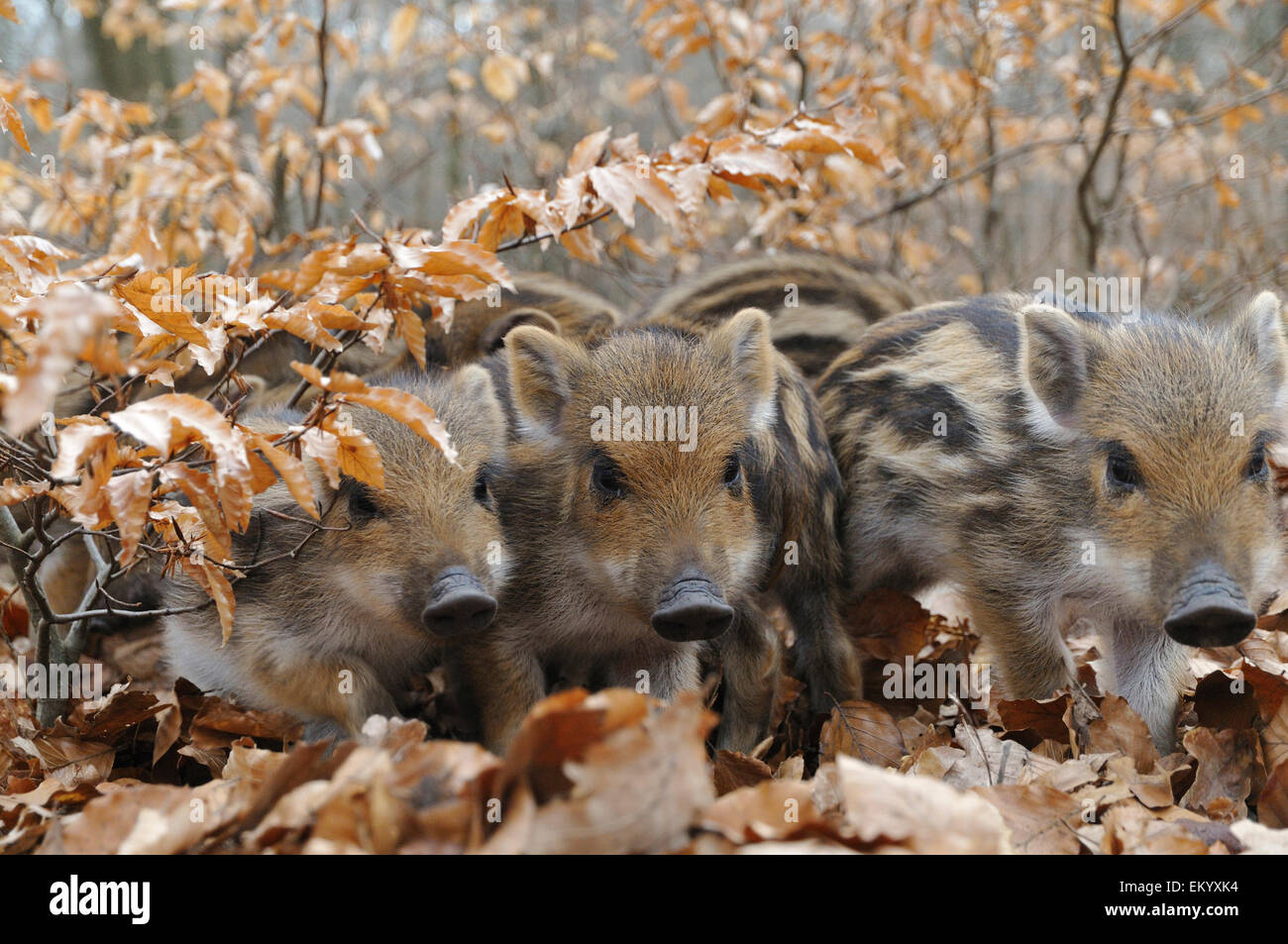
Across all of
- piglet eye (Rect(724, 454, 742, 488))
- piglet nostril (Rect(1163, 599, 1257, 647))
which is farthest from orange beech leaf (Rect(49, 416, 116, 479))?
piglet nostril (Rect(1163, 599, 1257, 647))

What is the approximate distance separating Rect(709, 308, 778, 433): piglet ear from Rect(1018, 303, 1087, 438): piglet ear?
869mm

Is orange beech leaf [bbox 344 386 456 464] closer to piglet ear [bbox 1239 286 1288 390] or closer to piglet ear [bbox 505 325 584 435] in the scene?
piglet ear [bbox 505 325 584 435]

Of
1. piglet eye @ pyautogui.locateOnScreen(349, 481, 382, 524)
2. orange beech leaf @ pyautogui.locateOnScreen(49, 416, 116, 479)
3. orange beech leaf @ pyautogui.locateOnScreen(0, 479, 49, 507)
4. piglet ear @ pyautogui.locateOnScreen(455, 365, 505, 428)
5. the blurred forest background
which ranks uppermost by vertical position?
the blurred forest background

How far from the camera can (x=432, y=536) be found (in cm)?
338

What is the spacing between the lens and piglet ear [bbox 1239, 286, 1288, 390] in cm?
374

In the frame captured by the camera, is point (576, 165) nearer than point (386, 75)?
Yes

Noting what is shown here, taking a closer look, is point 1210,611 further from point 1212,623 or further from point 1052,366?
point 1052,366

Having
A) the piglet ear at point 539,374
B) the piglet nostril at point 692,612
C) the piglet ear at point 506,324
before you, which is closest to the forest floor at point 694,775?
the piglet nostril at point 692,612

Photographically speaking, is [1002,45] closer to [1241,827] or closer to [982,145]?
[982,145]

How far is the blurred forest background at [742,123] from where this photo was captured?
585 cm

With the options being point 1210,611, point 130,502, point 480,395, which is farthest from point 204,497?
point 1210,611

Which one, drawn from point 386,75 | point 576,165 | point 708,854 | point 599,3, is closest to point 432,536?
point 576,165

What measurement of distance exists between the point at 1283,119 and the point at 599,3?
7.66 metres

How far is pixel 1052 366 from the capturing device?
378 cm
